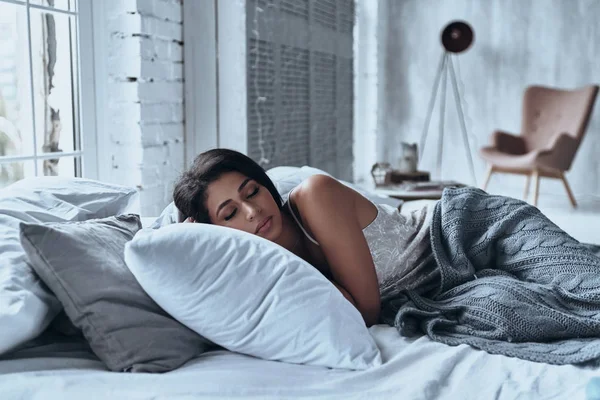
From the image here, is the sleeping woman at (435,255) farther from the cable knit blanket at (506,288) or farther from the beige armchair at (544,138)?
the beige armchair at (544,138)

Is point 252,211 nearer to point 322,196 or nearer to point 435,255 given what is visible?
point 322,196

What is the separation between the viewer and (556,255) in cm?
172

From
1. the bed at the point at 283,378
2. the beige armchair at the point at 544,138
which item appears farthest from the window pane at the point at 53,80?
the beige armchair at the point at 544,138

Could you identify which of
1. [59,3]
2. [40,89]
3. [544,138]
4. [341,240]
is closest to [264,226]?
[341,240]

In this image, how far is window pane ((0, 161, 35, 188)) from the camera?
2229 mm

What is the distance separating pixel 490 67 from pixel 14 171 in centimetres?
493

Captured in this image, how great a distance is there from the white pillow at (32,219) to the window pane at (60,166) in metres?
0.63

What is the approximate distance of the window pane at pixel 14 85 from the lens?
88.3 inches

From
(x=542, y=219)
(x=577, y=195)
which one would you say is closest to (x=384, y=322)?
(x=542, y=219)

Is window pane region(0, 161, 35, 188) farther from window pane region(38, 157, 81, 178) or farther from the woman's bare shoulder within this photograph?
the woman's bare shoulder

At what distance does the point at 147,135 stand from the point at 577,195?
4524 millimetres

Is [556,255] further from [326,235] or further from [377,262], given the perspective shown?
[326,235]

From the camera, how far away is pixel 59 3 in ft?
8.03

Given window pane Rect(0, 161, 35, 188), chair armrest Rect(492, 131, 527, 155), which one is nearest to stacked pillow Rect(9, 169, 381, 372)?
window pane Rect(0, 161, 35, 188)
